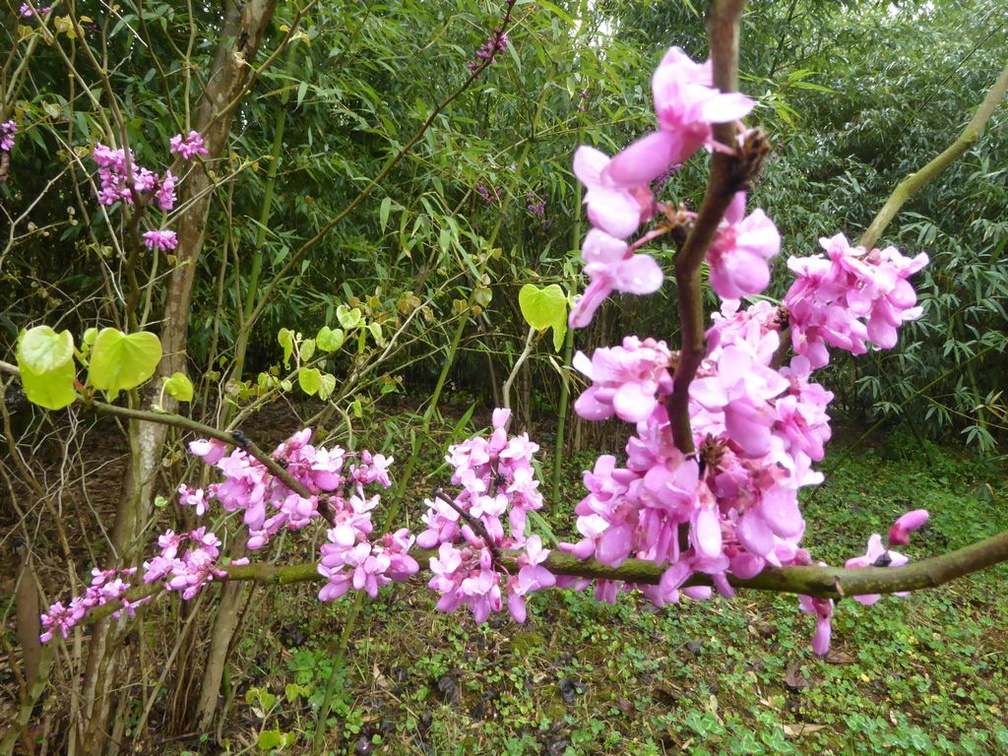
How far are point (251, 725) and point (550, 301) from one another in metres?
2.01

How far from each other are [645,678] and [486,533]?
80.9 inches

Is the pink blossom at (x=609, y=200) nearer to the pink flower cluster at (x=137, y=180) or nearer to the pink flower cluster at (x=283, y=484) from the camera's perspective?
the pink flower cluster at (x=283, y=484)

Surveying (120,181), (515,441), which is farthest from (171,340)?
(515,441)

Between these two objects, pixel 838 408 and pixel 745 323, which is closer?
pixel 745 323

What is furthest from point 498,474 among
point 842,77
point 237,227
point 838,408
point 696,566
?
point 838,408

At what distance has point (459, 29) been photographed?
7.45ft

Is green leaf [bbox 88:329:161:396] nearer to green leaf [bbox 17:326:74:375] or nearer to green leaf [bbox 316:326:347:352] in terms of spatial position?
green leaf [bbox 17:326:74:375]

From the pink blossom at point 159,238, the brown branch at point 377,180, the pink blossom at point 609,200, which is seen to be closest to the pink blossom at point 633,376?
the pink blossom at point 609,200

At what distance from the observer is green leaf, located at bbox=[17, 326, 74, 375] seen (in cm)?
50

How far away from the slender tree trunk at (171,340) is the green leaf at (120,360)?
88 centimetres

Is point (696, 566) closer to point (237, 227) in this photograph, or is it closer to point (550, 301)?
point (550, 301)

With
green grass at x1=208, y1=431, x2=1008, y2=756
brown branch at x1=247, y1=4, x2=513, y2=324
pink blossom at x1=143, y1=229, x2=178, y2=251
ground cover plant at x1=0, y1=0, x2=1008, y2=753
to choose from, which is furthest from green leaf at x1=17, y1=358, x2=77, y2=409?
green grass at x1=208, y1=431, x2=1008, y2=756

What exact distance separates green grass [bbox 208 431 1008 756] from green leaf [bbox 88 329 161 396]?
158 centimetres

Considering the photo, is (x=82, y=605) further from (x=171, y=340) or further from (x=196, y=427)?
(x=196, y=427)
